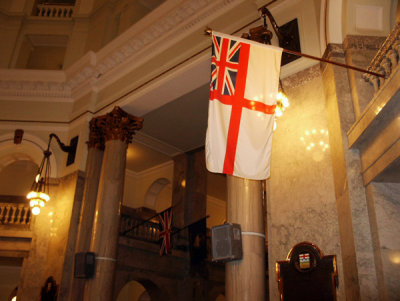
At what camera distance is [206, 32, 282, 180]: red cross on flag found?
4559 mm

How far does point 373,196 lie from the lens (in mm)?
4449

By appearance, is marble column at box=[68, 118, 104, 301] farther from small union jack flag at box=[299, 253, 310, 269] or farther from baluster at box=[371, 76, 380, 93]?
baluster at box=[371, 76, 380, 93]

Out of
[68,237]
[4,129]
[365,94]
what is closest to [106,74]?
[4,129]

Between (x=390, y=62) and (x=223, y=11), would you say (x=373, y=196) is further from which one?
(x=223, y=11)

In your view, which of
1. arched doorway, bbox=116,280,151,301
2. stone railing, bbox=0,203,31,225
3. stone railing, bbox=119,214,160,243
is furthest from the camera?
arched doorway, bbox=116,280,151,301

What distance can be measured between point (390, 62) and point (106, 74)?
7766 mm

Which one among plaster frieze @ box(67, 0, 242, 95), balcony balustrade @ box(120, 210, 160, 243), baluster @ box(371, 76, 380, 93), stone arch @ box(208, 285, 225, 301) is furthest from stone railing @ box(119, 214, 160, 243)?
baluster @ box(371, 76, 380, 93)

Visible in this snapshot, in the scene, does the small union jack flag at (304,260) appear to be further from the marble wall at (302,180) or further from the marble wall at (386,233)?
the marble wall at (386,233)

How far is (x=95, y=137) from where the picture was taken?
10.0 meters

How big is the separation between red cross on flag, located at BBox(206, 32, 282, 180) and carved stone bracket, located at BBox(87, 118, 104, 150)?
570 cm

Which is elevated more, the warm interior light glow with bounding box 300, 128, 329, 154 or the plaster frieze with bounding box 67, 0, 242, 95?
the plaster frieze with bounding box 67, 0, 242, 95

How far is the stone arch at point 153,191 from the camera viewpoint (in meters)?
15.9

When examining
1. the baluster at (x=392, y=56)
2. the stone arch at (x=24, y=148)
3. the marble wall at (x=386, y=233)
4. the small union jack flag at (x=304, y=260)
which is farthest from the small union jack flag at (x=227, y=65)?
the stone arch at (x=24, y=148)

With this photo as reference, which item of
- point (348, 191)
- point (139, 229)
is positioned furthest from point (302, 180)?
point (139, 229)
